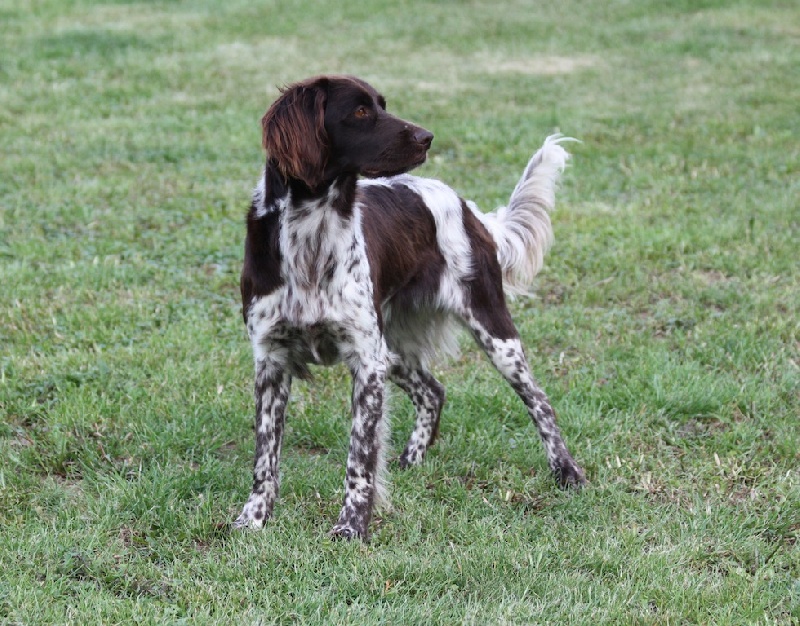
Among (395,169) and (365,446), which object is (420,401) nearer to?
(365,446)

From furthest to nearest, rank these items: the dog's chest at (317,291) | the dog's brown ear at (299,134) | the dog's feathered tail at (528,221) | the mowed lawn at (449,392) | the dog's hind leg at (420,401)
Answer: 1. the dog's feathered tail at (528,221)
2. the dog's hind leg at (420,401)
3. the dog's chest at (317,291)
4. the dog's brown ear at (299,134)
5. the mowed lawn at (449,392)

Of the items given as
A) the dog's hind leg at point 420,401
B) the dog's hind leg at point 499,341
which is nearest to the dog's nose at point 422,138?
the dog's hind leg at point 499,341

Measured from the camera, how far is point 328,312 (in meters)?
3.96

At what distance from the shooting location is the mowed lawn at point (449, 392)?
11.8 ft

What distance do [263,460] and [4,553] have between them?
0.97 m

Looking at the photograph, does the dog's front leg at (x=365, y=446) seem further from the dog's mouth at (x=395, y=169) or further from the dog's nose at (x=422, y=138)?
the dog's nose at (x=422, y=138)

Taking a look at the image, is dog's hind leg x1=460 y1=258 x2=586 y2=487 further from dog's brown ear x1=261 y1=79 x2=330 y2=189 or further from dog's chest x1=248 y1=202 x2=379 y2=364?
dog's brown ear x1=261 y1=79 x2=330 y2=189

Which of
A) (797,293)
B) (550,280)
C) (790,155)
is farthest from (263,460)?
(790,155)

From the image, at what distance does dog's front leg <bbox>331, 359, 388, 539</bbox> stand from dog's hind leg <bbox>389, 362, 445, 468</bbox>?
0.56m

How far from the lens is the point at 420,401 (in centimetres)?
483

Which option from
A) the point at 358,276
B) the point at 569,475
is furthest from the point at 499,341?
the point at 358,276

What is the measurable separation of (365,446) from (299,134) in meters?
1.19

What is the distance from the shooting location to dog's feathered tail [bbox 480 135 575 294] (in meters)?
5.00

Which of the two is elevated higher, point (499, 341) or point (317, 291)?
point (317, 291)
